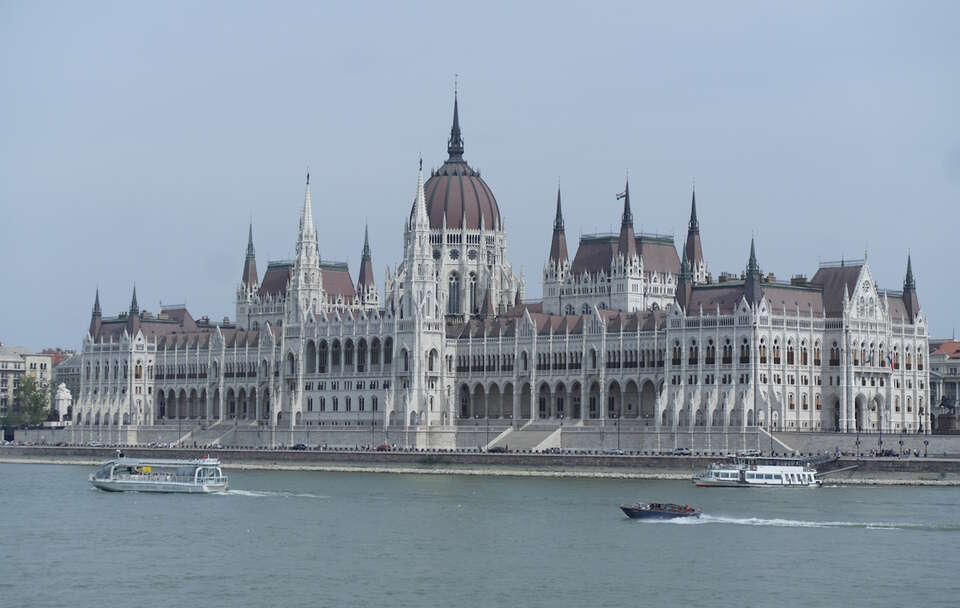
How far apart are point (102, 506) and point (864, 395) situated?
215ft

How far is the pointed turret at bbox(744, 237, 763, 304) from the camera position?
522 feet

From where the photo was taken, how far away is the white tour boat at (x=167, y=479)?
13550cm

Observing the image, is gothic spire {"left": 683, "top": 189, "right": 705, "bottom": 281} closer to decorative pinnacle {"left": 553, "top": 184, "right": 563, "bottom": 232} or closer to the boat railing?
decorative pinnacle {"left": 553, "top": 184, "right": 563, "bottom": 232}

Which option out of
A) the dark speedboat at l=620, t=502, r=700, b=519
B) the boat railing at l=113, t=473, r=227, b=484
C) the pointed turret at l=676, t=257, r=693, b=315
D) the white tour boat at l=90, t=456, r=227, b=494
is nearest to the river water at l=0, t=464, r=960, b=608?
the dark speedboat at l=620, t=502, r=700, b=519

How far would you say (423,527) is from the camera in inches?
4274

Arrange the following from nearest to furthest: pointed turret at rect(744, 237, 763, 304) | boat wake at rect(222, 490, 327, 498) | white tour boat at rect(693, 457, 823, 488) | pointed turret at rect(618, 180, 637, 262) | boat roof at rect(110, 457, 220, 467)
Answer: boat wake at rect(222, 490, 327, 498), white tour boat at rect(693, 457, 823, 488), boat roof at rect(110, 457, 220, 467), pointed turret at rect(744, 237, 763, 304), pointed turret at rect(618, 180, 637, 262)

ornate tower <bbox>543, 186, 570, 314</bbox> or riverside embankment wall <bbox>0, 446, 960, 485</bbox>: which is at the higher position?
ornate tower <bbox>543, 186, 570, 314</bbox>

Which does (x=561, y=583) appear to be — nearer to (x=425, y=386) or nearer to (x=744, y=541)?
(x=744, y=541)

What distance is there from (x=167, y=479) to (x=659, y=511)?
40963 millimetres

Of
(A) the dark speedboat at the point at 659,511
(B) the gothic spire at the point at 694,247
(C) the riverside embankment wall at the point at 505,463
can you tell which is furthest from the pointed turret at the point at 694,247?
(A) the dark speedboat at the point at 659,511

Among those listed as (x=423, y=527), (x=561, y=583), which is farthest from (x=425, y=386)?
(x=561, y=583)

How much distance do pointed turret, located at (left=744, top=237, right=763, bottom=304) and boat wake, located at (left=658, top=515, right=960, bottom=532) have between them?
166 feet

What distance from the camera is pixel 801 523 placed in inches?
4203

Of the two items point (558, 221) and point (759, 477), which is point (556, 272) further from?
point (759, 477)
